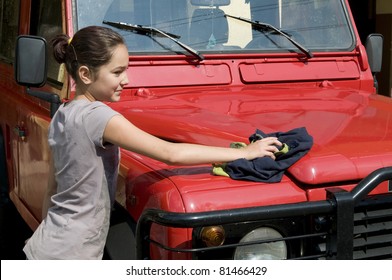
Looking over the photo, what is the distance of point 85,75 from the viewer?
7.77 feet

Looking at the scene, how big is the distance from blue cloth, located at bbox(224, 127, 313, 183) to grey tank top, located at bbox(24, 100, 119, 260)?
43 cm

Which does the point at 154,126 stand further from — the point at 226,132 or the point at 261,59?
the point at 261,59

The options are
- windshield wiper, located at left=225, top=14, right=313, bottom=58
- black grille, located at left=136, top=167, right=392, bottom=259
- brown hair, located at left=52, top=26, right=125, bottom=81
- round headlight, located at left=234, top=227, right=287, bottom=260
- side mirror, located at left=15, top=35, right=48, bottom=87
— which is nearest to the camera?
black grille, located at left=136, top=167, right=392, bottom=259

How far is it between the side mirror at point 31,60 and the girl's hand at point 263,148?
1188mm

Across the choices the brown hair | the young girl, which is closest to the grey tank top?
the young girl

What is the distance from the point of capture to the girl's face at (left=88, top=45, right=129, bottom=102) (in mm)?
2348

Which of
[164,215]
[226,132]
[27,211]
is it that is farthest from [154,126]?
[27,211]

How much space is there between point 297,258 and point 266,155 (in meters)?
0.36

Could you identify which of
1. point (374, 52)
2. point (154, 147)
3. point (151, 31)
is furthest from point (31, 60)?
point (374, 52)

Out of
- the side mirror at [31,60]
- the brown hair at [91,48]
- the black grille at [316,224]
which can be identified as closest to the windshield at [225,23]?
the side mirror at [31,60]

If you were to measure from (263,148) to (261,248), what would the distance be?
1.10ft

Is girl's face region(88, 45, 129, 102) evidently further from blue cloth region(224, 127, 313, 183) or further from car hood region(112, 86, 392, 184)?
blue cloth region(224, 127, 313, 183)

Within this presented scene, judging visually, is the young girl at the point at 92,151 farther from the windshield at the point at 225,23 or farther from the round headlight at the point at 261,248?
the windshield at the point at 225,23

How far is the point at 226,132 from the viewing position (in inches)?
101
